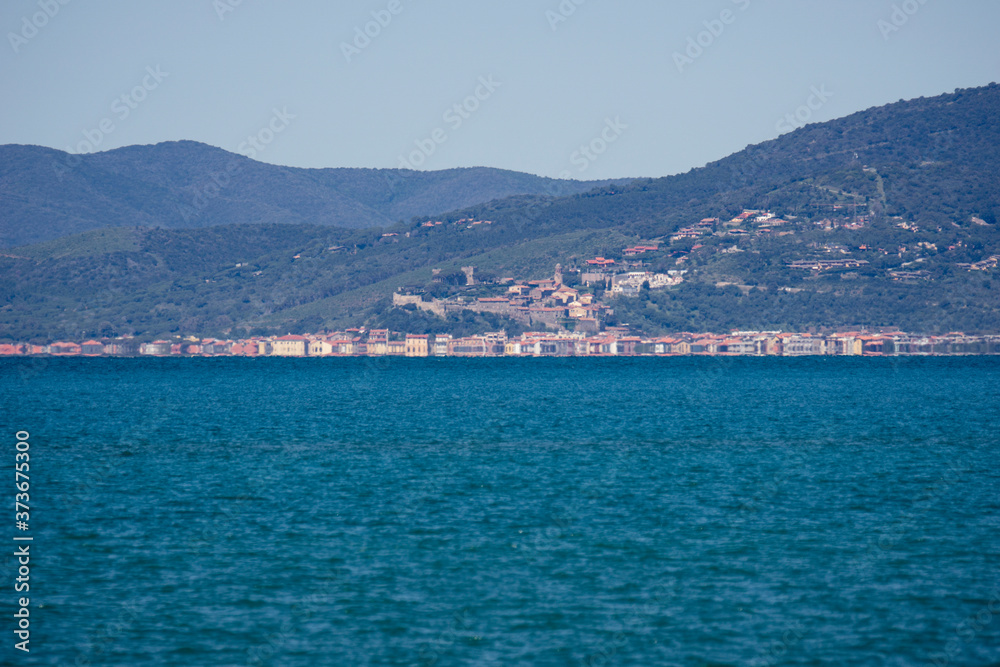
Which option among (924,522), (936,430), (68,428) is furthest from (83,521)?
(936,430)

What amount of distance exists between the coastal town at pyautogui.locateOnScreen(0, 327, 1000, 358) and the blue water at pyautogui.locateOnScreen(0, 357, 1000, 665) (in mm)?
121570

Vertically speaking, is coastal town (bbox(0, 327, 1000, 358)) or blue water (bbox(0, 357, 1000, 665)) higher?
coastal town (bbox(0, 327, 1000, 358))

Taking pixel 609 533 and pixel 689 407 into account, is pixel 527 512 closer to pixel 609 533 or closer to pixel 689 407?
pixel 609 533

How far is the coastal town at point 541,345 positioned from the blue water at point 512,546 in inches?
4786

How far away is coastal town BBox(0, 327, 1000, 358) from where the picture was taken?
524 feet

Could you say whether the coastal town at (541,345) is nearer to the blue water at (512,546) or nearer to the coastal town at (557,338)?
the coastal town at (557,338)

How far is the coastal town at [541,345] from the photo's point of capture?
15962cm

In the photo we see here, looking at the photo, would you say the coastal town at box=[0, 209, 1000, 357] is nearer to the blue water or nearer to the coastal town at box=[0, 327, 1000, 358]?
the coastal town at box=[0, 327, 1000, 358]

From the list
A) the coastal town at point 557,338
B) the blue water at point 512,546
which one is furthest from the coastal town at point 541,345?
the blue water at point 512,546

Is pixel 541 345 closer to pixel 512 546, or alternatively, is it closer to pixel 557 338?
pixel 557 338

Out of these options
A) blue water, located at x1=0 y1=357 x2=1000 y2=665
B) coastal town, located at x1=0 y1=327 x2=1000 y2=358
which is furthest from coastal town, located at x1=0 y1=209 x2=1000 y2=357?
blue water, located at x1=0 y1=357 x2=1000 y2=665

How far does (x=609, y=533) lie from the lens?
69.6 feet

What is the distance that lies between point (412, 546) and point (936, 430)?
3083 centimetres

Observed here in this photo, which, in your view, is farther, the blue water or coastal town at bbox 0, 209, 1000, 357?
coastal town at bbox 0, 209, 1000, 357
